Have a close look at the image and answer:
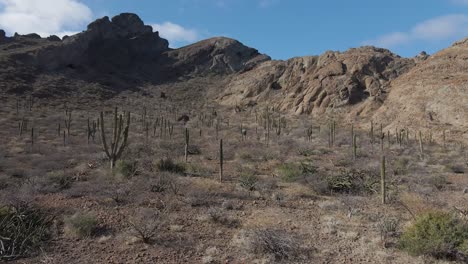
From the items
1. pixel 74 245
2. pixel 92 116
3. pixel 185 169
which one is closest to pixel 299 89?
pixel 92 116

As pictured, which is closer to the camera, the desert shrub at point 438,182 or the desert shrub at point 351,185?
the desert shrub at point 351,185

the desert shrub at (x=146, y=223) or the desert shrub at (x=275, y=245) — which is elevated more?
the desert shrub at (x=146, y=223)

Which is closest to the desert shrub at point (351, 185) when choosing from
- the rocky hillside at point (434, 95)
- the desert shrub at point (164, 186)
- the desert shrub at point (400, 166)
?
the desert shrub at point (400, 166)

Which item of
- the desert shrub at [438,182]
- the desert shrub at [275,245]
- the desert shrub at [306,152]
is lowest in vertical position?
the desert shrub at [275,245]

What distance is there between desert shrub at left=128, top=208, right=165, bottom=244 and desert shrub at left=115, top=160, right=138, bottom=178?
4.91 meters

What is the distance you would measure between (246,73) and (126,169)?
60.8 metres

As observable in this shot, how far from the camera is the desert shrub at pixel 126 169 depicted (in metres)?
16.5

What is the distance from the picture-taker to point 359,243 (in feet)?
32.5

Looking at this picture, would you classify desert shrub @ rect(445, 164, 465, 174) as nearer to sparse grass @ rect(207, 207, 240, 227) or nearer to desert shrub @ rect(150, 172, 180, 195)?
desert shrub @ rect(150, 172, 180, 195)

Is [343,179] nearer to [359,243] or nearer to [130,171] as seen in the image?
[359,243]

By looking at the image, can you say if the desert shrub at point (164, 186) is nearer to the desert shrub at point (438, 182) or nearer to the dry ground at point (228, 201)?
the dry ground at point (228, 201)

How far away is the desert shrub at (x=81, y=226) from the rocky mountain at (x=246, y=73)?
111 ft

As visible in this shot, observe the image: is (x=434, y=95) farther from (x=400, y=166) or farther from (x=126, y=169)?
(x=126, y=169)

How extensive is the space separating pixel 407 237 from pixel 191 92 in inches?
2603
